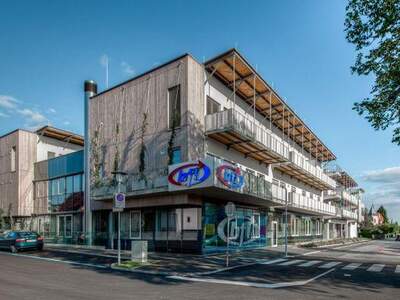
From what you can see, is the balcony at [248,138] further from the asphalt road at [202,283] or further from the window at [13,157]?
the window at [13,157]

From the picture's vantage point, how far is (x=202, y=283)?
11.6 meters

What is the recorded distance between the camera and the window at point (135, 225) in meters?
24.3

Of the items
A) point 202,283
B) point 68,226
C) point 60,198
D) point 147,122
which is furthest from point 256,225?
point 60,198

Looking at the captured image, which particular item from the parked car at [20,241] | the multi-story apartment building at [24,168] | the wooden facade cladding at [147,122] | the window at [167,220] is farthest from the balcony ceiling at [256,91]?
the multi-story apartment building at [24,168]

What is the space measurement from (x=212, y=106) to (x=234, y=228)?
27.3 feet

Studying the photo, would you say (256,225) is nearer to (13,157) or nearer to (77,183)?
(77,183)

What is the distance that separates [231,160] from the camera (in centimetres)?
2533

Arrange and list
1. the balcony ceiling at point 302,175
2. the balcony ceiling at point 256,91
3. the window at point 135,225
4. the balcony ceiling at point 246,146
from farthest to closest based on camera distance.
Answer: the balcony ceiling at point 302,175, the window at point 135,225, the balcony ceiling at point 256,91, the balcony ceiling at point 246,146

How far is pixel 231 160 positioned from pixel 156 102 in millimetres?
6555

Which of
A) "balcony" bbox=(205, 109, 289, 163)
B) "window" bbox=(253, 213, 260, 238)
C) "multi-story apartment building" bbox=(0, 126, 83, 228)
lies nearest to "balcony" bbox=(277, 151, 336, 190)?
"balcony" bbox=(205, 109, 289, 163)

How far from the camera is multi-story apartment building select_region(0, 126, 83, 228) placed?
34.4 meters

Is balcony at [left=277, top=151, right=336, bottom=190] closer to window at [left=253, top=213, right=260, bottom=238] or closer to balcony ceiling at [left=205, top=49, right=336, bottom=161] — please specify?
balcony ceiling at [left=205, top=49, right=336, bottom=161]

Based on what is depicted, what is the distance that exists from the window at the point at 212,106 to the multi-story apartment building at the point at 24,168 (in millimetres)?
17070

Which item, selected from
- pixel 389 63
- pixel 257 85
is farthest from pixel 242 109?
pixel 389 63
